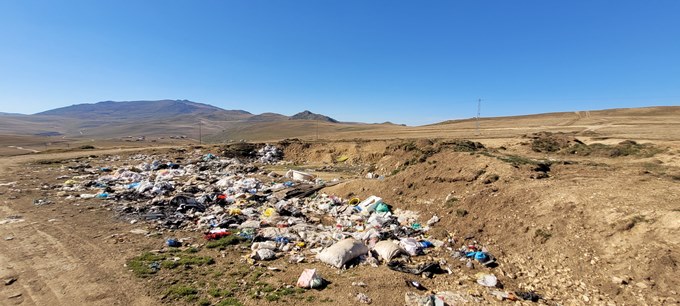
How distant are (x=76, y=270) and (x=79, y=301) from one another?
132 centimetres

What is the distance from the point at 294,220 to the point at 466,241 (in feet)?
15.1

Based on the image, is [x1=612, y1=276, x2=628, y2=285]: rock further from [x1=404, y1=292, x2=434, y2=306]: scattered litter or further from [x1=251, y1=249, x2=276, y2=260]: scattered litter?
[x1=251, y1=249, x2=276, y2=260]: scattered litter

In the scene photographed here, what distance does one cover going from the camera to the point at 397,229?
840cm

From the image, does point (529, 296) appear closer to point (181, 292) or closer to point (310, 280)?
point (310, 280)

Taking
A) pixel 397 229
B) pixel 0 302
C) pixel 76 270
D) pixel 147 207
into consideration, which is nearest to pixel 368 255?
pixel 397 229

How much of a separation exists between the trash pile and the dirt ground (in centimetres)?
30

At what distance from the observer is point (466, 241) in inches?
294

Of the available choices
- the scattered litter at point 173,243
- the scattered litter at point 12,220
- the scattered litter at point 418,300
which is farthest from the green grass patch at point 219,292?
the scattered litter at point 12,220

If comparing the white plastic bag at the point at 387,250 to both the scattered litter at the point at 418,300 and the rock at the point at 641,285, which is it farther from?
the rock at the point at 641,285

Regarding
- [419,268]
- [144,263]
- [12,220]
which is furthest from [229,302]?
[12,220]

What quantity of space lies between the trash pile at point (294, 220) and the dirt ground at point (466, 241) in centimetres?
30

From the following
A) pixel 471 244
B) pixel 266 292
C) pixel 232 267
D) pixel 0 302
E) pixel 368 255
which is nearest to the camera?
pixel 0 302

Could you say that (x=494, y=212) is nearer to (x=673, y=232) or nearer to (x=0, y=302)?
(x=673, y=232)

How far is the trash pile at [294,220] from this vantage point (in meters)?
6.42
